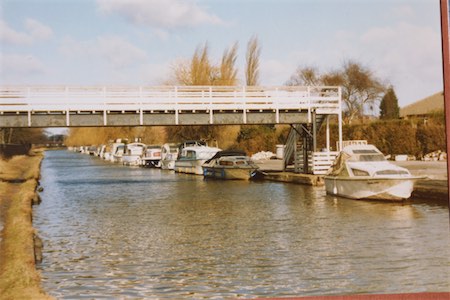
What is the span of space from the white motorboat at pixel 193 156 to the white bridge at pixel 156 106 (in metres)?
Answer: 7.95

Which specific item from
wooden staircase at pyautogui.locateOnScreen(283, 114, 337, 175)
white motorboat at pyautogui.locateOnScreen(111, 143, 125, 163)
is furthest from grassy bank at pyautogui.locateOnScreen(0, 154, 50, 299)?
white motorboat at pyautogui.locateOnScreen(111, 143, 125, 163)

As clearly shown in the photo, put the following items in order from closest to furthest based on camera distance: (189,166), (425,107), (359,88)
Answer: (425,107)
(359,88)
(189,166)

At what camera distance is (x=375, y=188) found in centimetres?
1822

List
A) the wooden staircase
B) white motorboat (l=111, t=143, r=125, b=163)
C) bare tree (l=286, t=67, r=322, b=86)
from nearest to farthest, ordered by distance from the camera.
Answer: bare tree (l=286, t=67, r=322, b=86) < the wooden staircase < white motorboat (l=111, t=143, r=125, b=163)

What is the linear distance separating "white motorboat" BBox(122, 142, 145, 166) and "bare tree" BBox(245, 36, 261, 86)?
27746 mm

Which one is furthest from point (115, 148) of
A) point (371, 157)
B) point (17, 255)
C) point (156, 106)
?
point (17, 255)

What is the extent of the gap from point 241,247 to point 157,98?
12729 mm

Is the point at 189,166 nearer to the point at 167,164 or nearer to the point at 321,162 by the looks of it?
the point at 167,164

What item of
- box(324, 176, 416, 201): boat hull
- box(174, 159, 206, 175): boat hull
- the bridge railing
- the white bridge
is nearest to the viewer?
box(324, 176, 416, 201): boat hull

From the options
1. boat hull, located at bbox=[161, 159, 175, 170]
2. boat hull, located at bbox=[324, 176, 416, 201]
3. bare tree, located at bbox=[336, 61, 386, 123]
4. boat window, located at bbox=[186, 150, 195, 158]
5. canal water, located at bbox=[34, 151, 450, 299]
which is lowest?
canal water, located at bbox=[34, 151, 450, 299]

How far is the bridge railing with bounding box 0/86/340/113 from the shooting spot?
22.4 m

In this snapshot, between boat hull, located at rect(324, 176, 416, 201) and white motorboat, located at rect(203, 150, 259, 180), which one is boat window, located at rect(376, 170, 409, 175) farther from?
white motorboat, located at rect(203, 150, 259, 180)

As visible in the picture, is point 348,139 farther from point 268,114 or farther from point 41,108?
point 41,108

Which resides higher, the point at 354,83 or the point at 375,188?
the point at 354,83
